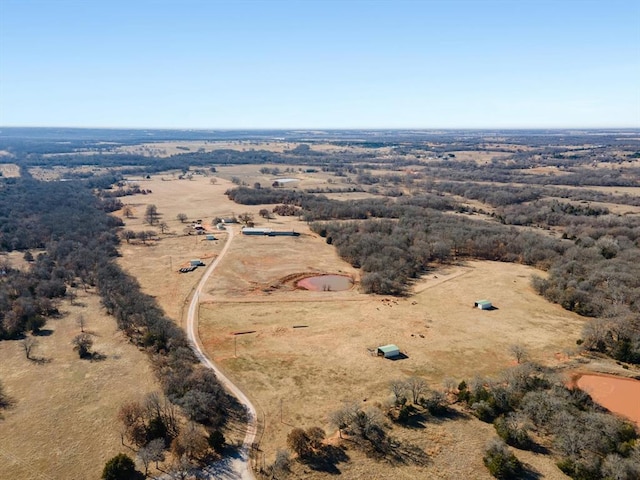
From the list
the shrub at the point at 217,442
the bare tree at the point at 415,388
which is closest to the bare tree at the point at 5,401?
the shrub at the point at 217,442

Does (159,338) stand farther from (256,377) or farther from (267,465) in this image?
(267,465)

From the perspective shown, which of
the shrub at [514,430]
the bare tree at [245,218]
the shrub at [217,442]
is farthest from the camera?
the bare tree at [245,218]

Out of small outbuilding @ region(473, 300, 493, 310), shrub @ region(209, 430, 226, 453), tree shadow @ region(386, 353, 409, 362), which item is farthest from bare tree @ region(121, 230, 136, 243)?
small outbuilding @ region(473, 300, 493, 310)

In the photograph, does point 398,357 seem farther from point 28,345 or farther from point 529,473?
point 28,345

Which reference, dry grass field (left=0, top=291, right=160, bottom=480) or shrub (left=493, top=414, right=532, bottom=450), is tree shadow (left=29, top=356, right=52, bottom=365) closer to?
dry grass field (left=0, top=291, right=160, bottom=480)

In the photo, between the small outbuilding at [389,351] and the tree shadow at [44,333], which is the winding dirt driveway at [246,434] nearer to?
the small outbuilding at [389,351]

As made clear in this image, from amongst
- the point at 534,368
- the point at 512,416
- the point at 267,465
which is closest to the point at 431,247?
the point at 534,368

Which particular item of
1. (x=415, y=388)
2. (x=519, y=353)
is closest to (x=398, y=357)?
(x=415, y=388)
